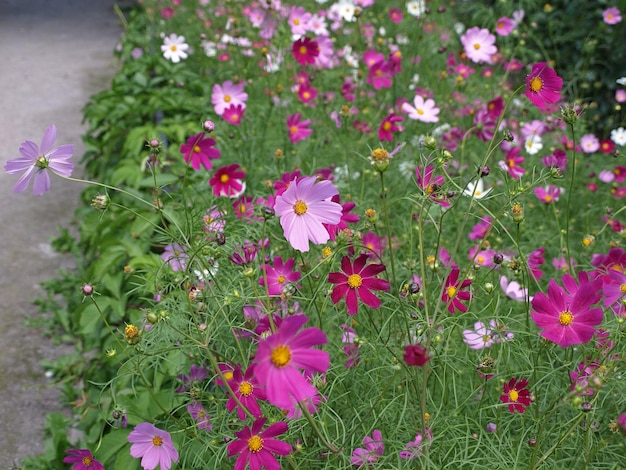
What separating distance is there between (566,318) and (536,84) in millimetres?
383

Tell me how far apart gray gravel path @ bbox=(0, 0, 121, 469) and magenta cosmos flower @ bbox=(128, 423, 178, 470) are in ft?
2.52

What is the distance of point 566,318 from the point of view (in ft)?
3.24

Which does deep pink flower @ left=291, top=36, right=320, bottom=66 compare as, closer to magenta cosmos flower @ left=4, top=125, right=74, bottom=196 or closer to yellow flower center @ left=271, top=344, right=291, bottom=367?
magenta cosmos flower @ left=4, top=125, right=74, bottom=196

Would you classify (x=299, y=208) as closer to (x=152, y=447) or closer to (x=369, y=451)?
(x=369, y=451)

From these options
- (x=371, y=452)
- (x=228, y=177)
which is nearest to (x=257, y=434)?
(x=371, y=452)

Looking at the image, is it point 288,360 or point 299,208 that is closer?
point 288,360

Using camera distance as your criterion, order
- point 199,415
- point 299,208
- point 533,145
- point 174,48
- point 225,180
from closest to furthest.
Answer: point 299,208 → point 199,415 → point 225,180 → point 533,145 → point 174,48

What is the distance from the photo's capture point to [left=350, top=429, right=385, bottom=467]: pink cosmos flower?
101 centimetres

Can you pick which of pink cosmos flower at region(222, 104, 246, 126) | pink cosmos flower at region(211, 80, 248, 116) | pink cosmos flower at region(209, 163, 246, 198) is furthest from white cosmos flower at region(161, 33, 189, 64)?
pink cosmos flower at region(209, 163, 246, 198)

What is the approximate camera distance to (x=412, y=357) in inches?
30.1

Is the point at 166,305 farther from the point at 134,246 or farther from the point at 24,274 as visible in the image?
the point at 24,274

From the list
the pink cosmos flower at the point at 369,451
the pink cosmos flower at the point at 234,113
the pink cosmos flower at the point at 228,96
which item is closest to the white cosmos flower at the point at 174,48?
the pink cosmos flower at the point at 228,96

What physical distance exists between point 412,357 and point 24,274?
82.6 inches

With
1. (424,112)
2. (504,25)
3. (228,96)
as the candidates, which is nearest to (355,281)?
(424,112)
